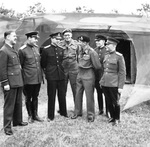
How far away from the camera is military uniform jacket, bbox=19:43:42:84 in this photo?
580cm

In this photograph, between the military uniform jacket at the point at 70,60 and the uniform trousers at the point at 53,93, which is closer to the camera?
the uniform trousers at the point at 53,93

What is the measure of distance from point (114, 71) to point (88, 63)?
610mm

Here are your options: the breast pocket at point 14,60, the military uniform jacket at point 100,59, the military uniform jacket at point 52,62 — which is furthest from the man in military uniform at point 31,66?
the military uniform jacket at point 100,59

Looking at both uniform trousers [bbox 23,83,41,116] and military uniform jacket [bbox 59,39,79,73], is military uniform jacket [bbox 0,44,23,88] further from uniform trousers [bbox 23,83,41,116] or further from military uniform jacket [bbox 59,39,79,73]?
military uniform jacket [bbox 59,39,79,73]

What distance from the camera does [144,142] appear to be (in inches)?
198

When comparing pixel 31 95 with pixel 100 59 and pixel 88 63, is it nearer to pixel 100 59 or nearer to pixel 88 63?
pixel 88 63

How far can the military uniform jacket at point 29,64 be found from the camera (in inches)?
229

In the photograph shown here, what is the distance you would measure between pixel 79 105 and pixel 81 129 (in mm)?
868

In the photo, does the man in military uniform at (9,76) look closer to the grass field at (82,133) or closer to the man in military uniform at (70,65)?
the grass field at (82,133)

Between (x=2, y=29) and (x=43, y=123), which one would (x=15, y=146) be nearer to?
(x=43, y=123)

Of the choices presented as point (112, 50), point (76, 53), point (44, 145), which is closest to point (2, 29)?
point (76, 53)

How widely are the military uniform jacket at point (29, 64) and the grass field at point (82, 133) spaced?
0.84 meters

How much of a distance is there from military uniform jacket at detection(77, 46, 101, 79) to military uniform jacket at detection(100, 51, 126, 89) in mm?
268

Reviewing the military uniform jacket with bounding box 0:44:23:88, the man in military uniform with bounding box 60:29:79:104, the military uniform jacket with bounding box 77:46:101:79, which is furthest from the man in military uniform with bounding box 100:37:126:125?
the military uniform jacket with bounding box 0:44:23:88
